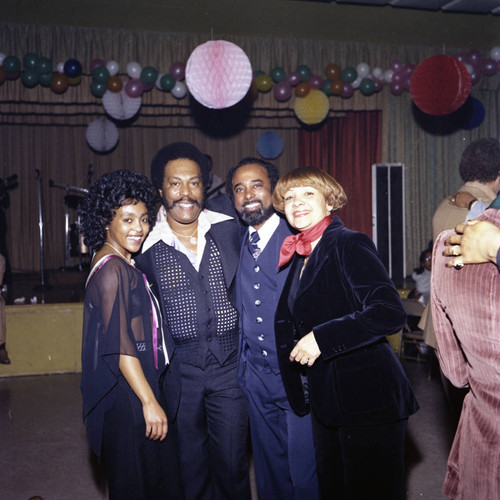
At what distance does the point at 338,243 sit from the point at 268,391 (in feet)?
2.30

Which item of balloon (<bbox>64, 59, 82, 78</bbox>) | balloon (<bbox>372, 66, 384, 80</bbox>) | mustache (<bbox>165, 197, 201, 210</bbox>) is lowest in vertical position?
mustache (<bbox>165, 197, 201, 210</bbox>)

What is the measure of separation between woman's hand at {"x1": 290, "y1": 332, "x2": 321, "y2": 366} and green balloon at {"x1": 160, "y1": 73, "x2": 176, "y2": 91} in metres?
5.36

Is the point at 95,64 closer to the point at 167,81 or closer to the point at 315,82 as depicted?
the point at 167,81

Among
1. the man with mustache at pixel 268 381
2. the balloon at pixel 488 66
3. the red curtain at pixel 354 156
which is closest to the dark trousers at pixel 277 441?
the man with mustache at pixel 268 381

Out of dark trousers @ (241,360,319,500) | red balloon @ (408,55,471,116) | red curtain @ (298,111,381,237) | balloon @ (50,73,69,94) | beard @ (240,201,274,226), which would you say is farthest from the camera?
red curtain @ (298,111,381,237)

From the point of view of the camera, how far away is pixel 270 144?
9.21 m

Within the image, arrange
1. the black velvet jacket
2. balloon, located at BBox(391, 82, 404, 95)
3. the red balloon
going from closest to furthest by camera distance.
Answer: the black velvet jacket
the red balloon
balloon, located at BBox(391, 82, 404, 95)

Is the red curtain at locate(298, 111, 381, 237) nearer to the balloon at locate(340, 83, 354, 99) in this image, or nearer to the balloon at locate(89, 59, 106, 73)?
the balloon at locate(340, 83, 354, 99)

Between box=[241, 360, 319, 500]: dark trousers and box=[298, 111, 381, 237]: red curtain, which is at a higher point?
box=[298, 111, 381, 237]: red curtain

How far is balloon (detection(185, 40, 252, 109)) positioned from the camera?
174 inches

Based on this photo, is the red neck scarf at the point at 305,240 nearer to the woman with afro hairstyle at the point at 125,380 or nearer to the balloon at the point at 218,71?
the woman with afro hairstyle at the point at 125,380

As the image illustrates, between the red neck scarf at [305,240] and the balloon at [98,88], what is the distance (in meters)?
5.01

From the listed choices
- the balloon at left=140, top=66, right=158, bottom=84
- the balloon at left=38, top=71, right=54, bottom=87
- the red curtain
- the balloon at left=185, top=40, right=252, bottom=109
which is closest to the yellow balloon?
the balloon at left=140, top=66, right=158, bottom=84

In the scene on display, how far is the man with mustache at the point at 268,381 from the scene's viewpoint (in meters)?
2.17
